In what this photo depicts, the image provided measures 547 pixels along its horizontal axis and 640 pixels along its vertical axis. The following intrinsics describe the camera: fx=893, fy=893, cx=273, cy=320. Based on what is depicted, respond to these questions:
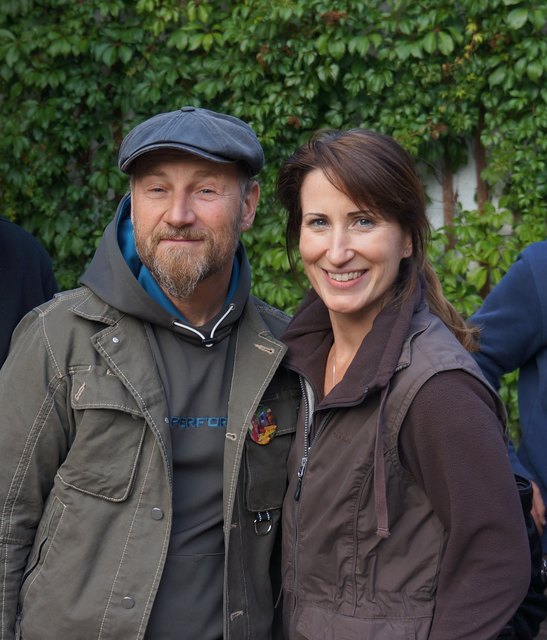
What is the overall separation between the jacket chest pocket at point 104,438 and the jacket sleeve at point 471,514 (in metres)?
0.73

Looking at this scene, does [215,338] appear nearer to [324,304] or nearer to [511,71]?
[324,304]

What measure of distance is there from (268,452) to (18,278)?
1277 mm

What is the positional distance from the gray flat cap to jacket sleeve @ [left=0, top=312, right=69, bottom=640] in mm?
545

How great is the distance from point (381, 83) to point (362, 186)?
116 inches

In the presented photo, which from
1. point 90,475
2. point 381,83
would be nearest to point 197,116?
point 90,475

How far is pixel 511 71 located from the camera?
4738 millimetres

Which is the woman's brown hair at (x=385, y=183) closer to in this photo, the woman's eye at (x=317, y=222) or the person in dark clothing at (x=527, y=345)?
the woman's eye at (x=317, y=222)

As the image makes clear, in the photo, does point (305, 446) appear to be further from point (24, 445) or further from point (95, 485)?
→ point (24, 445)

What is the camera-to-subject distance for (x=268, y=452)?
237cm

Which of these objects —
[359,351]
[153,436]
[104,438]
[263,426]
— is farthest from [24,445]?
[359,351]

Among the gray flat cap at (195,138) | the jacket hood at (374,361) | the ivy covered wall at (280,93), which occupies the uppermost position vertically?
the ivy covered wall at (280,93)

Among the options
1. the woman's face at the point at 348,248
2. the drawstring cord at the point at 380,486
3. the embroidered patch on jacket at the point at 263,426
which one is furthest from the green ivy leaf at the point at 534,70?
the drawstring cord at the point at 380,486

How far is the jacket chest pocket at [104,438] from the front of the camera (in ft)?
7.22

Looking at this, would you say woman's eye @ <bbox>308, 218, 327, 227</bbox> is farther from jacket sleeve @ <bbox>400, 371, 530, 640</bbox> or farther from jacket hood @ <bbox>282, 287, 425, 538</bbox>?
jacket sleeve @ <bbox>400, 371, 530, 640</bbox>
